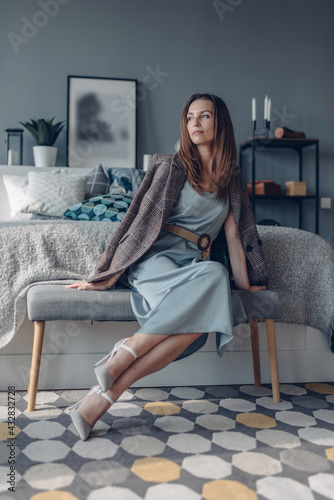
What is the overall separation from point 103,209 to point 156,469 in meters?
1.64

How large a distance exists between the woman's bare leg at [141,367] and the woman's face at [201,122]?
2.46 feet

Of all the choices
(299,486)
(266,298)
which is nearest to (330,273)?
(266,298)

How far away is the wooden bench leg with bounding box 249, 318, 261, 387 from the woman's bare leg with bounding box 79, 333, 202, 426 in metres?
0.46

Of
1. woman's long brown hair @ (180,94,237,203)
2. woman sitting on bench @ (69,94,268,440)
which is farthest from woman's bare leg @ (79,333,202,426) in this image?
woman's long brown hair @ (180,94,237,203)

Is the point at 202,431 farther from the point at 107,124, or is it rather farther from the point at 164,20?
the point at 164,20

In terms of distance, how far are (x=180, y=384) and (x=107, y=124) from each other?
8.92 ft

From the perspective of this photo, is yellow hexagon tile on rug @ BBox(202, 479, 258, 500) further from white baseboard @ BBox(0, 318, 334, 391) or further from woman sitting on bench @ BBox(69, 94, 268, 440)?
white baseboard @ BBox(0, 318, 334, 391)

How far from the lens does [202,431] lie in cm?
160

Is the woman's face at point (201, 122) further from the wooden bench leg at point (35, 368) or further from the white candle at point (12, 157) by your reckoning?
the white candle at point (12, 157)

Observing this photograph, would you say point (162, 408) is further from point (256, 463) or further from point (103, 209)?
point (103, 209)

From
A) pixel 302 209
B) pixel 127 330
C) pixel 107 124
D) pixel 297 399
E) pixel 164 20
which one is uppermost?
pixel 164 20

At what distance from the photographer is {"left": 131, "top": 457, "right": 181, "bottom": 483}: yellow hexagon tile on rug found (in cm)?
127

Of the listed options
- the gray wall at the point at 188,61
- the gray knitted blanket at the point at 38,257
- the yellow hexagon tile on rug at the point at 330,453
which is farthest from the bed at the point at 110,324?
the gray wall at the point at 188,61

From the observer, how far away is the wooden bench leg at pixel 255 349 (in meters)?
2.04
